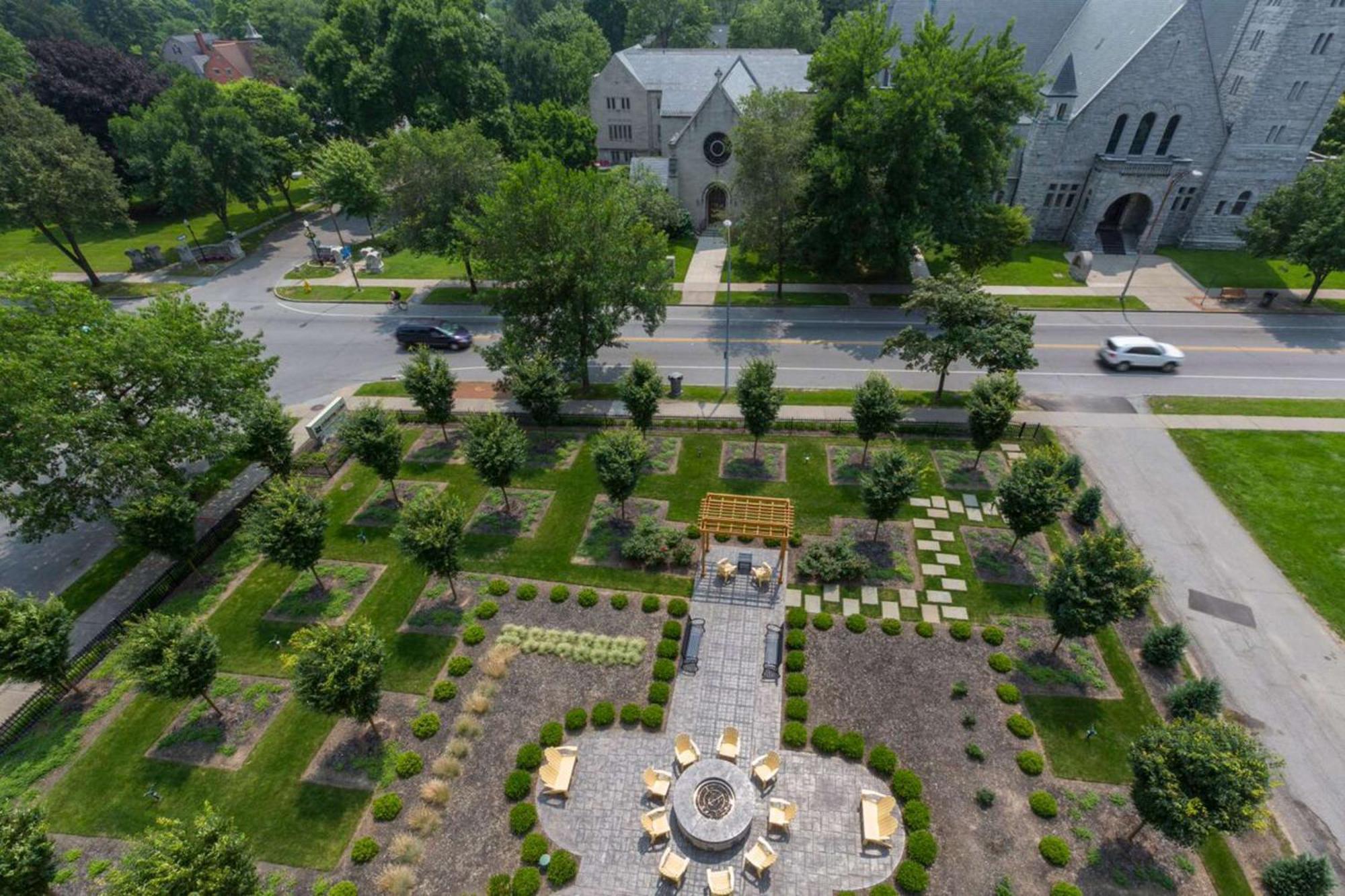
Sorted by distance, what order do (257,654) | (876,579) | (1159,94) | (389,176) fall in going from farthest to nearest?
(1159,94) → (389,176) → (876,579) → (257,654)

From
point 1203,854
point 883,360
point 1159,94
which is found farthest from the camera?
point 1159,94

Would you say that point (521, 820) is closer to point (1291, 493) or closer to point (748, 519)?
point (748, 519)

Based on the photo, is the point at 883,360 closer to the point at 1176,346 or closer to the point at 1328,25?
the point at 1176,346

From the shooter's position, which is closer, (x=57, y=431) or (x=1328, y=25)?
(x=57, y=431)

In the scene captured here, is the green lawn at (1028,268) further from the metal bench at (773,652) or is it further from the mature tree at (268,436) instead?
the mature tree at (268,436)

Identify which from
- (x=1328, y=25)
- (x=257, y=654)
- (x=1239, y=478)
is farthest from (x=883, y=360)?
(x=1328, y=25)

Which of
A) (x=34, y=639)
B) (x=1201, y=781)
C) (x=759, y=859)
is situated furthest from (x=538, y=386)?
(x=1201, y=781)

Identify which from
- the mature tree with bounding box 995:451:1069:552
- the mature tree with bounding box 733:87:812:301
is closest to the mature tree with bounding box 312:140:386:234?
the mature tree with bounding box 733:87:812:301

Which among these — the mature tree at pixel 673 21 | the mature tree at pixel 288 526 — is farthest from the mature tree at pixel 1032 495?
the mature tree at pixel 673 21
